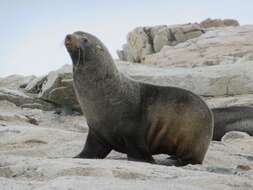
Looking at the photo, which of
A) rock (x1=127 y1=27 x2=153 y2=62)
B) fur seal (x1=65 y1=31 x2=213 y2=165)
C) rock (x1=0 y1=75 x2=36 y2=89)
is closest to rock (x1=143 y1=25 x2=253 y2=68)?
rock (x1=127 y1=27 x2=153 y2=62)

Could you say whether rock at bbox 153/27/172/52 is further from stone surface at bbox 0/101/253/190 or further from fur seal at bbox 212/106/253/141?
stone surface at bbox 0/101/253/190

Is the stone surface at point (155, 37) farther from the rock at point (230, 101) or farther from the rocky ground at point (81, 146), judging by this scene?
the rock at point (230, 101)

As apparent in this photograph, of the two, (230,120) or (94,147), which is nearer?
(94,147)

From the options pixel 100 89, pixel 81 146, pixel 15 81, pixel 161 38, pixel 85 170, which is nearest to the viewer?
pixel 85 170

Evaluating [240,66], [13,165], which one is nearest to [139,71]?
[240,66]

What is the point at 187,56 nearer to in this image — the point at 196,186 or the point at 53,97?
the point at 53,97

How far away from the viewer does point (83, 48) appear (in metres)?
6.58

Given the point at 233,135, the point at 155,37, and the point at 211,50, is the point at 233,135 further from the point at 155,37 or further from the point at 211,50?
the point at 155,37

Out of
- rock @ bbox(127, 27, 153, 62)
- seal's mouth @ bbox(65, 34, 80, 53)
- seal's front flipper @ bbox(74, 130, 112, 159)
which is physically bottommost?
rock @ bbox(127, 27, 153, 62)

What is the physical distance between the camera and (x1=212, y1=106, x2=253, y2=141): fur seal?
10.4m

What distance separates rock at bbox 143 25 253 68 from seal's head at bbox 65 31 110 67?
1489cm

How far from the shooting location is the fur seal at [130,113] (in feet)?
20.7

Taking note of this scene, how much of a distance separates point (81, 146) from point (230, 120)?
398cm

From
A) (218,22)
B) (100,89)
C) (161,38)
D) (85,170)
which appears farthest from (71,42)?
(218,22)
